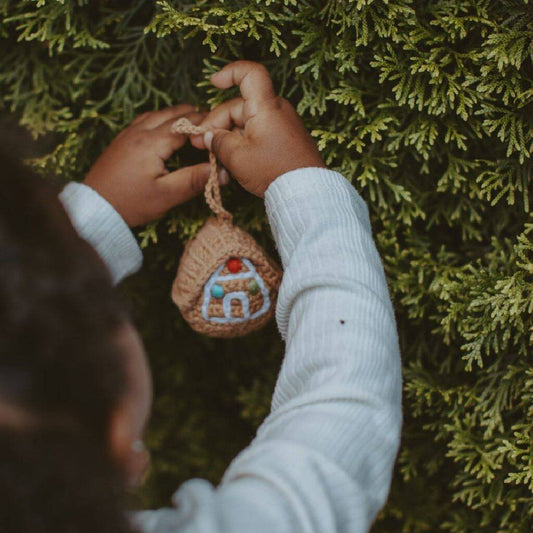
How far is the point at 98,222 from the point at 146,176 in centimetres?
16

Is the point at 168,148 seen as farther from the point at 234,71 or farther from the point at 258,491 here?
the point at 258,491

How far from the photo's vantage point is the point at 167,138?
1554 millimetres

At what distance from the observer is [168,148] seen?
5.10 ft

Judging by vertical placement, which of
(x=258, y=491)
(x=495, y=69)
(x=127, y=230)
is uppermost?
(x=495, y=69)

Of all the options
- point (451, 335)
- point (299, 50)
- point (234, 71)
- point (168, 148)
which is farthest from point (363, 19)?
point (451, 335)

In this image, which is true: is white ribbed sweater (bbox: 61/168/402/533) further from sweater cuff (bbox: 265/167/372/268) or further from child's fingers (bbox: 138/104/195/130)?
child's fingers (bbox: 138/104/195/130)

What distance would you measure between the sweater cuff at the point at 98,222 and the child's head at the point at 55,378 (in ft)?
1.72

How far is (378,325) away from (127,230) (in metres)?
0.68

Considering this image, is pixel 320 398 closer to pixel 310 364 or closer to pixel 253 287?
pixel 310 364

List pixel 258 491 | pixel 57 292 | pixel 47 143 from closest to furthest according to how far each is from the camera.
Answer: pixel 57 292 < pixel 258 491 < pixel 47 143

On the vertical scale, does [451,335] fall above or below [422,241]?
below

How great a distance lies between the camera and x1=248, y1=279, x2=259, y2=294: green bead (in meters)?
1.44

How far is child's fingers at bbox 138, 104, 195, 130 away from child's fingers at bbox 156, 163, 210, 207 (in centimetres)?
14

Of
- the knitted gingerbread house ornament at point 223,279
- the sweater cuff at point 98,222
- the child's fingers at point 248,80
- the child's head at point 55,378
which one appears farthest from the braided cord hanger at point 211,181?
the child's head at point 55,378
